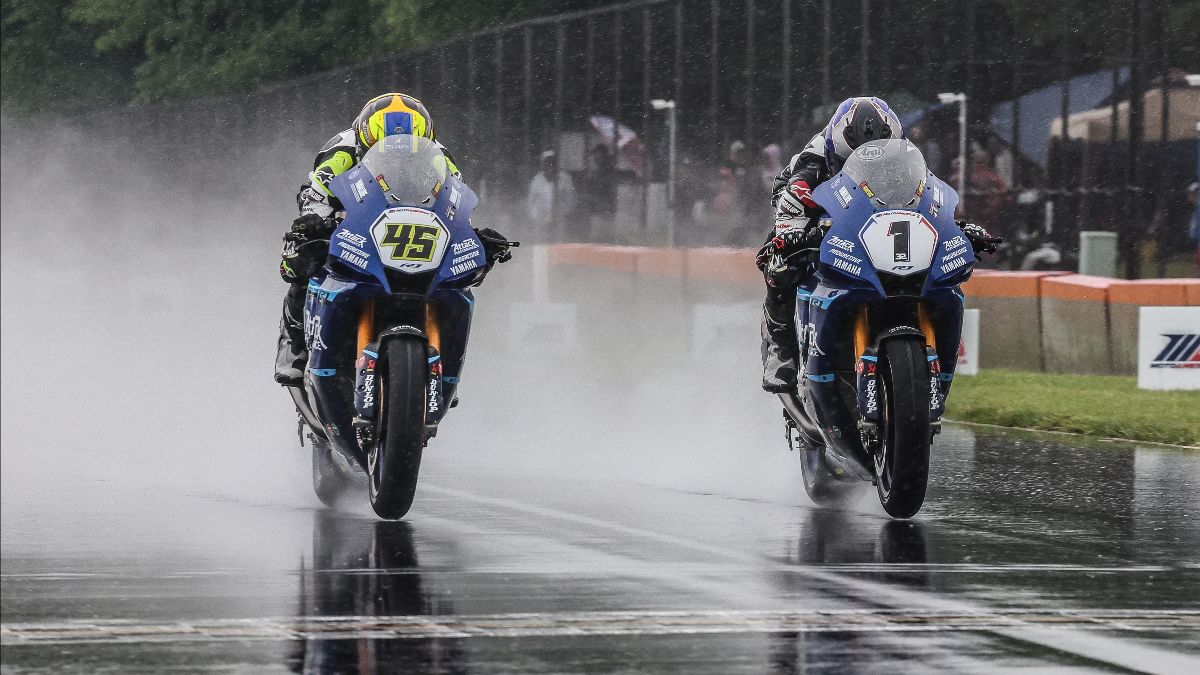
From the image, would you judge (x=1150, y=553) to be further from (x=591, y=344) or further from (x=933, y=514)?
(x=591, y=344)

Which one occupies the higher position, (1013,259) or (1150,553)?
(1013,259)

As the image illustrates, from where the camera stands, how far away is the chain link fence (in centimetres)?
2136

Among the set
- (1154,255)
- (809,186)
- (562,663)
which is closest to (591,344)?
(1154,255)

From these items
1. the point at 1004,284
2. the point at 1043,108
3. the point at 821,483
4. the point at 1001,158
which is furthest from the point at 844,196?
the point at 1001,158

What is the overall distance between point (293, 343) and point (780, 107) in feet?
50.6

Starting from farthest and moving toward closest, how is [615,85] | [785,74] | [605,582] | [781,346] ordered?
[615,85], [785,74], [781,346], [605,582]

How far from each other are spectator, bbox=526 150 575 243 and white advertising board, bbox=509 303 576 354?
663 centimetres

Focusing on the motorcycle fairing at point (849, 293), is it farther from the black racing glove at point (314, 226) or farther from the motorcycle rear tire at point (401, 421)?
the black racing glove at point (314, 226)

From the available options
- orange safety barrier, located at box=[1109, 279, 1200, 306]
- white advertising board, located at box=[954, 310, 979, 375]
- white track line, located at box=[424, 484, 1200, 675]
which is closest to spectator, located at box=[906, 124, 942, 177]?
white advertising board, located at box=[954, 310, 979, 375]

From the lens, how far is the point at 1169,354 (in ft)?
56.4

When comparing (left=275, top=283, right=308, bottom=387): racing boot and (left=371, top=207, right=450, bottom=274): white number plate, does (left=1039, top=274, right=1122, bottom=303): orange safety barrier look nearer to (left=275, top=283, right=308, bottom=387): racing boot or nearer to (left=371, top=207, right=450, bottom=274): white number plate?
(left=275, top=283, right=308, bottom=387): racing boot

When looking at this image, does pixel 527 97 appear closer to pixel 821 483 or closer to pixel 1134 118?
pixel 1134 118

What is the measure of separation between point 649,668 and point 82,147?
4639cm

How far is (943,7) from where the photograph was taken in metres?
23.3
